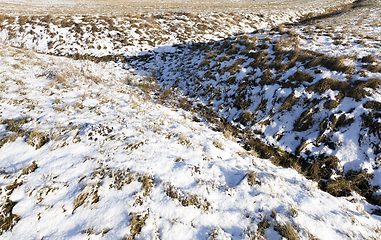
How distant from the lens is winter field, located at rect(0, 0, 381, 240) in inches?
106

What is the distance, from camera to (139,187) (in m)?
3.14

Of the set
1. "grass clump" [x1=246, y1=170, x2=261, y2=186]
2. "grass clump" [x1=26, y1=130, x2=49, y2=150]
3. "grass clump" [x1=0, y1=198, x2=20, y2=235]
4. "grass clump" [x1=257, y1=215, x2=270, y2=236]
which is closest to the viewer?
"grass clump" [x1=0, y1=198, x2=20, y2=235]

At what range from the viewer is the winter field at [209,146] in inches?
106

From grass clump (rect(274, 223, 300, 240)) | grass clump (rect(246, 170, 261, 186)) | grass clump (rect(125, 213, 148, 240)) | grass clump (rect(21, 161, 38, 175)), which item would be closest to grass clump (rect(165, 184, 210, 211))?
A: grass clump (rect(125, 213, 148, 240))

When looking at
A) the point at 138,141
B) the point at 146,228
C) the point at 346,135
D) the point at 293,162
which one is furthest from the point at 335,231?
the point at 138,141

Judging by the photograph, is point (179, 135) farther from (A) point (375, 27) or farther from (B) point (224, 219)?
(A) point (375, 27)

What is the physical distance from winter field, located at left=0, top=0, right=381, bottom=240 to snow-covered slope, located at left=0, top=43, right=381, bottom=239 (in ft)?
0.07

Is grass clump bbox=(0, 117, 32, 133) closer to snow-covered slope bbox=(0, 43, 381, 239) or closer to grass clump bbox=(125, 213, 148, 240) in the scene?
snow-covered slope bbox=(0, 43, 381, 239)

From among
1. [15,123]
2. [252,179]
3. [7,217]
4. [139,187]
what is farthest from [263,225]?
[15,123]

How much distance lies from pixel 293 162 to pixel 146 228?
5141 millimetres

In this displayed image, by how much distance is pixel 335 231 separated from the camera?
2680 millimetres

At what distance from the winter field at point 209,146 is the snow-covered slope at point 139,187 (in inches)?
0.9

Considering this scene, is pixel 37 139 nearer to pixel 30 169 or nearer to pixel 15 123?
pixel 30 169

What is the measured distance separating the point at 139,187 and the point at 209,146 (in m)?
2.38
